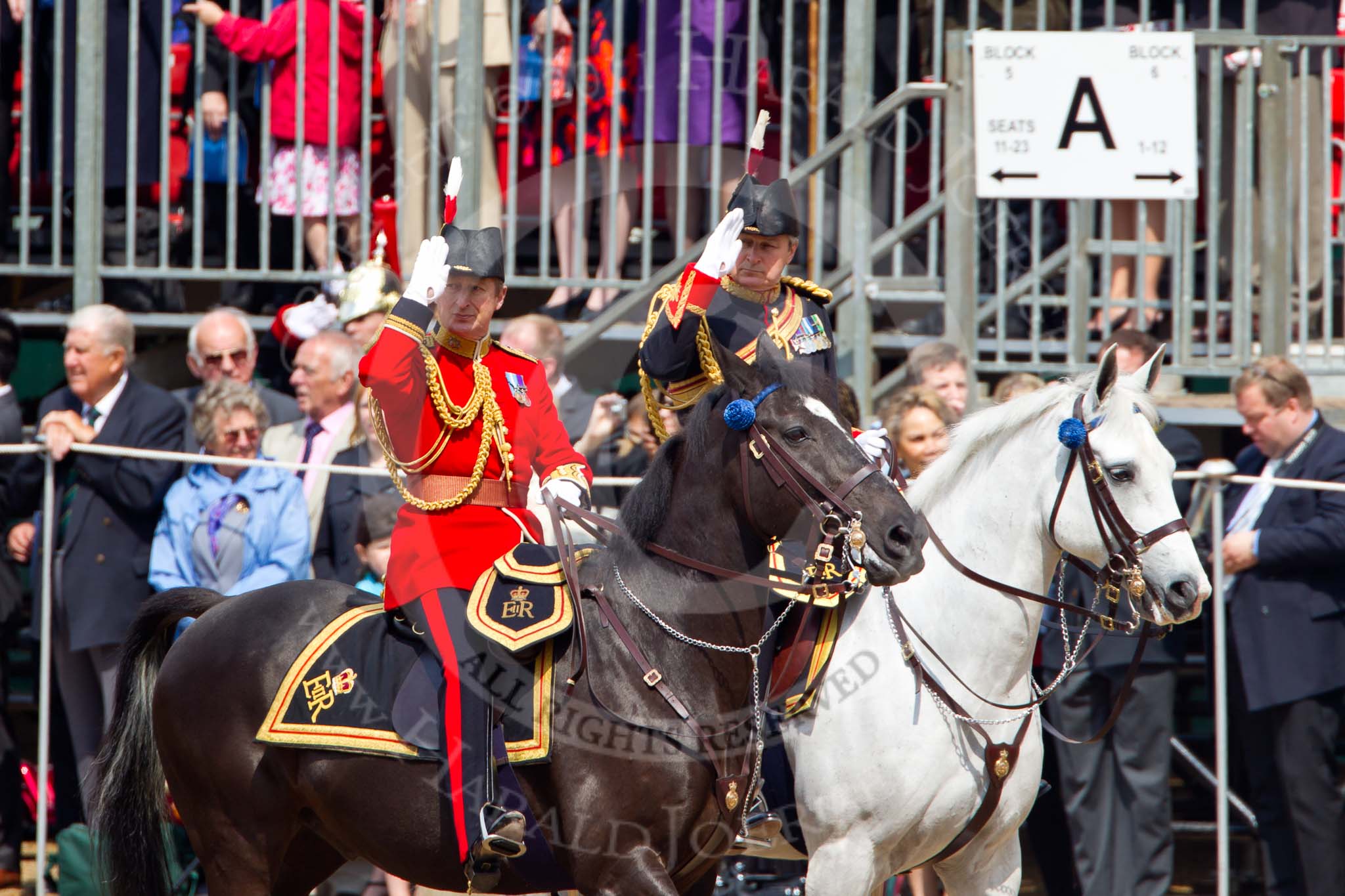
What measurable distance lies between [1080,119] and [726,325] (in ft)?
7.31

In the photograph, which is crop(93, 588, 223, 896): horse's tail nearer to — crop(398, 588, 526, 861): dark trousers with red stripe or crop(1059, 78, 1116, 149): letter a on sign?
crop(398, 588, 526, 861): dark trousers with red stripe

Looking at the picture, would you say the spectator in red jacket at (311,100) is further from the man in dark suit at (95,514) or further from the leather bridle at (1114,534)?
the leather bridle at (1114,534)

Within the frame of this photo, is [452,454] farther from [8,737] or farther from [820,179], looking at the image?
[820,179]

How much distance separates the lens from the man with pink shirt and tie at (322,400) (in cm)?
746

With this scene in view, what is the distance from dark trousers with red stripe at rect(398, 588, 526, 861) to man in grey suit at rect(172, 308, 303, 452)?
3.24 meters

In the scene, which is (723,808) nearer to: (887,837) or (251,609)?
(887,837)

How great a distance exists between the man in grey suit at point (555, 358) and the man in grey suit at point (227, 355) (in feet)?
3.71

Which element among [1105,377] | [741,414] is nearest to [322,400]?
[741,414]

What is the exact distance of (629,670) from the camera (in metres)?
4.65

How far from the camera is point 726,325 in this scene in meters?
5.46

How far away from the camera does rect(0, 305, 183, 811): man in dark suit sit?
7141 mm

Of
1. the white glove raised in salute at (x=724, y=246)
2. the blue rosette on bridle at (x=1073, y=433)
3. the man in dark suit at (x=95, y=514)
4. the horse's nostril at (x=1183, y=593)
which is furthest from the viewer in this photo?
the man in dark suit at (x=95, y=514)

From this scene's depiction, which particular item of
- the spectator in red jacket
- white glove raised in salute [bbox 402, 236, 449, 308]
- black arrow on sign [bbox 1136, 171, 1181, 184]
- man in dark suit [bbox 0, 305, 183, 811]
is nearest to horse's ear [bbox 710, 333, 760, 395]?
white glove raised in salute [bbox 402, 236, 449, 308]

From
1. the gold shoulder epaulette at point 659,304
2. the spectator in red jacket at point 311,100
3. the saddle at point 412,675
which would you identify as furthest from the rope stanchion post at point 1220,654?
the spectator in red jacket at point 311,100
